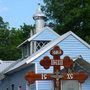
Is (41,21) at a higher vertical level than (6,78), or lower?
higher

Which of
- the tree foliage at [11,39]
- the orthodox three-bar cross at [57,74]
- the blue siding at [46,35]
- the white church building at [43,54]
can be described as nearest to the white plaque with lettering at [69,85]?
the orthodox three-bar cross at [57,74]

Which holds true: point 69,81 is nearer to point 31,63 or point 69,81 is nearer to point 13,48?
point 31,63

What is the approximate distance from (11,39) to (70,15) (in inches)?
1059

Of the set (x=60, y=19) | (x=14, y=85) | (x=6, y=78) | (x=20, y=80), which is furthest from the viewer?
(x=60, y=19)

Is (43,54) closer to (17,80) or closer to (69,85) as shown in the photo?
(17,80)

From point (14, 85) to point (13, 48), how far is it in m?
33.7

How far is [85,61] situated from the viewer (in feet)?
104

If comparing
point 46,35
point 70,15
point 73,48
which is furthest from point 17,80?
point 70,15

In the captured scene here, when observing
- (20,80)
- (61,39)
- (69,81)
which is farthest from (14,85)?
(69,81)

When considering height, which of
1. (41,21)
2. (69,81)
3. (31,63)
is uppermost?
(41,21)

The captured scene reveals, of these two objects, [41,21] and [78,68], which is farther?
[41,21]

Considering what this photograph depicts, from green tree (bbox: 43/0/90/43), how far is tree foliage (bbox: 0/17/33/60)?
50.4 ft

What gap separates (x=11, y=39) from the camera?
77.5 meters

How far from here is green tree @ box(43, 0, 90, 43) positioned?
5100cm
